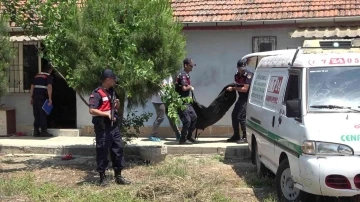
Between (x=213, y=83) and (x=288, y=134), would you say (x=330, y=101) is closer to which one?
(x=288, y=134)

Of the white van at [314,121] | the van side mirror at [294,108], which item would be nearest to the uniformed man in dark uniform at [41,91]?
the white van at [314,121]

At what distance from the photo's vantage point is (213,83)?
12.5 metres

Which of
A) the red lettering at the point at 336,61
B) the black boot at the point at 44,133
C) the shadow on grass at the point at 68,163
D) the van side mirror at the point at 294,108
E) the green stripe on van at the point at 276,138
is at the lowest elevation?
the shadow on grass at the point at 68,163

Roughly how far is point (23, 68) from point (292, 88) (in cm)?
848

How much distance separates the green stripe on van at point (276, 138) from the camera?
6348 millimetres

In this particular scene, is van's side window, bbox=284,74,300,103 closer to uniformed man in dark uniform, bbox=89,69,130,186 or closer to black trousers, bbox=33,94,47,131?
uniformed man in dark uniform, bbox=89,69,130,186

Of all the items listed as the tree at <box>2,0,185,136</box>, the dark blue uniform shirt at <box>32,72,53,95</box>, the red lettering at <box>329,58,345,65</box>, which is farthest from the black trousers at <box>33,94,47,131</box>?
the red lettering at <box>329,58,345,65</box>

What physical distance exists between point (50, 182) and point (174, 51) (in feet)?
9.90

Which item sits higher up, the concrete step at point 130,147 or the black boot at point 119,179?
the concrete step at point 130,147

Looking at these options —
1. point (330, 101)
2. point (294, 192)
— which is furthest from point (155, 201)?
point (330, 101)

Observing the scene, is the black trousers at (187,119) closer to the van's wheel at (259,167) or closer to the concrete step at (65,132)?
the van's wheel at (259,167)

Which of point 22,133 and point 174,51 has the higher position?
point 174,51

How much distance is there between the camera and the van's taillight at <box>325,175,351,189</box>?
589cm

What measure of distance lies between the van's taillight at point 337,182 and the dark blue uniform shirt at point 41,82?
8.33 m
